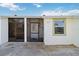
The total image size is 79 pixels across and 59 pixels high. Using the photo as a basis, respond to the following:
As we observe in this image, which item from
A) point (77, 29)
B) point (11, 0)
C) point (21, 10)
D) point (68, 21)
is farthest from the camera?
point (68, 21)

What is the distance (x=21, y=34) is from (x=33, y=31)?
99cm

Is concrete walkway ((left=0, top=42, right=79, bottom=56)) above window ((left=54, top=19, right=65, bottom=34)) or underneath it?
A: underneath

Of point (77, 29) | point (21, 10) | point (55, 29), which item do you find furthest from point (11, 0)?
point (55, 29)

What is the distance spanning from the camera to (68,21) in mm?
11086

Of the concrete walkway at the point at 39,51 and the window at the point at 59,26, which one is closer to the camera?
the concrete walkway at the point at 39,51

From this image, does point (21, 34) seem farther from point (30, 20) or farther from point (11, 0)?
point (11, 0)

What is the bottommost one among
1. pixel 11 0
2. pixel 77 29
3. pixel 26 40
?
pixel 26 40

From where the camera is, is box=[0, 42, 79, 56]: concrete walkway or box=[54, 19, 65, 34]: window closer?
box=[0, 42, 79, 56]: concrete walkway

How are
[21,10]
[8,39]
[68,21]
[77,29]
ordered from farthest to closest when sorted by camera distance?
1. [8,39]
2. [68,21]
3. [77,29]
4. [21,10]

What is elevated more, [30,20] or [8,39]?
[30,20]

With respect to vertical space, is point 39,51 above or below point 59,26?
below

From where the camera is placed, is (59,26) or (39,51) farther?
(59,26)

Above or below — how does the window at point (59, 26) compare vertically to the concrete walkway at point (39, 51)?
above

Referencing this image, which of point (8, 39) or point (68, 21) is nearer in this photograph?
point (68, 21)
